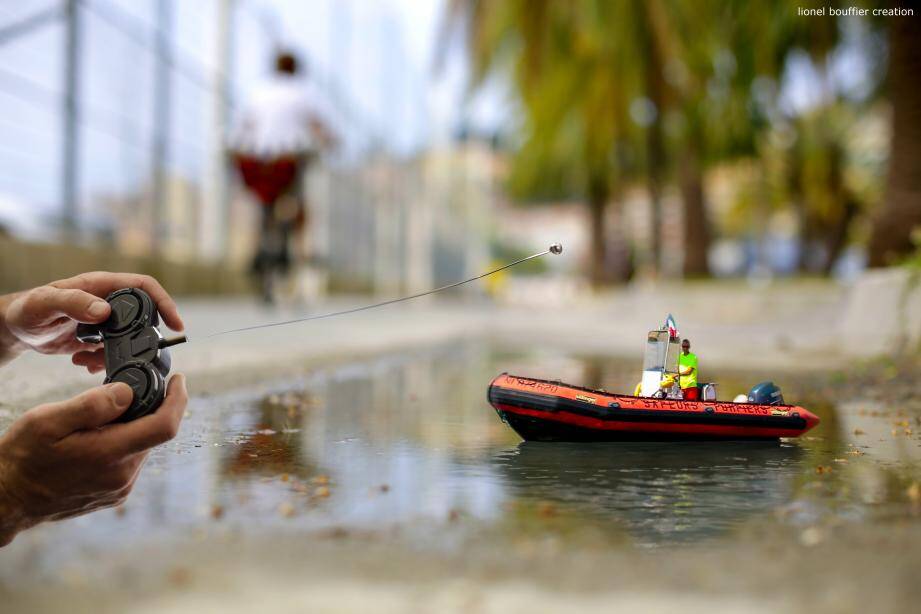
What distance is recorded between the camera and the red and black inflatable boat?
182 inches

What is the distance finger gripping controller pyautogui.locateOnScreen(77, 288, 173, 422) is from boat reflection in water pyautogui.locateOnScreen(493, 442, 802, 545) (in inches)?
46.2

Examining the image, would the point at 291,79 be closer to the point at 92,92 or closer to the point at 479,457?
the point at 92,92

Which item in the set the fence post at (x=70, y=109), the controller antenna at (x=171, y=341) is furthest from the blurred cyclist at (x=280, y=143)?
the controller antenna at (x=171, y=341)

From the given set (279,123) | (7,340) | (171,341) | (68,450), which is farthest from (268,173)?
(68,450)

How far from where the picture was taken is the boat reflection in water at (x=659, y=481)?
10.7 ft

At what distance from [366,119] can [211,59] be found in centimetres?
1808

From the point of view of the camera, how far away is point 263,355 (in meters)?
9.32

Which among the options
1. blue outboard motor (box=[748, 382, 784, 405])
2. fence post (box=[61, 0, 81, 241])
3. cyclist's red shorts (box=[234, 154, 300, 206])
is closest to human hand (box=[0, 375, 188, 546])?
blue outboard motor (box=[748, 382, 784, 405])

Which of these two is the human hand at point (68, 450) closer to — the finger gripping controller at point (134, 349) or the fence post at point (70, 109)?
the finger gripping controller at point (134, 349)

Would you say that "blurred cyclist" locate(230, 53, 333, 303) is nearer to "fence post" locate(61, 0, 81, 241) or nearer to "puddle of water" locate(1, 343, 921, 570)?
"fence post" locate(61, 0, 81, 241)

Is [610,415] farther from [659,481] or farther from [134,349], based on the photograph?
[134,349]

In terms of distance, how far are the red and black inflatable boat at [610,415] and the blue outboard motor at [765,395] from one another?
16cm

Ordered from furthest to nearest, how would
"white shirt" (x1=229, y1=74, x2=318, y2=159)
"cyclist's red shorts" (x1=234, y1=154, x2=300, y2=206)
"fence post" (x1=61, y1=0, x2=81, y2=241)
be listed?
"fence post" (x1=61, y1=0, x2=81, y2=241) < "cyclist's red shorts" (x1=234, y1=154, x2=300, y2=206) < "white shirt" (x1=229, y1=74, x2=318, y2=159)

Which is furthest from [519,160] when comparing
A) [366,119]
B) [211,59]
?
[211,59]
